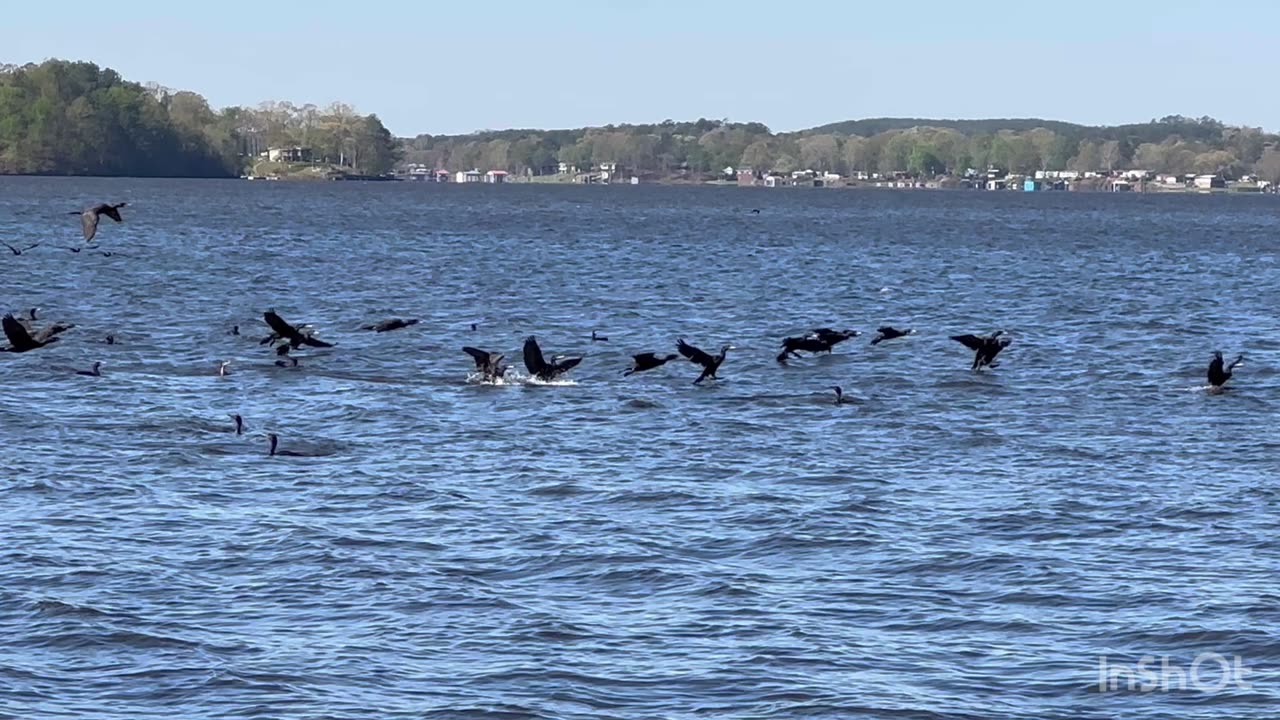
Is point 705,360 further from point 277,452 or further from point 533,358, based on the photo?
point 277,452

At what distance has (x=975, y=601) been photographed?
1622cm

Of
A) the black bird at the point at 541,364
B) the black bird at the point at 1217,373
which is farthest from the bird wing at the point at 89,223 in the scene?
the black bird at the point at 1217,373

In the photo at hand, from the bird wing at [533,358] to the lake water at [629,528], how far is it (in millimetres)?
484

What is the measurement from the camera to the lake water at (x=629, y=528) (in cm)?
1404

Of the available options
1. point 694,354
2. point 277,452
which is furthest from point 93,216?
point 694,354

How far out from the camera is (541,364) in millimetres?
29828

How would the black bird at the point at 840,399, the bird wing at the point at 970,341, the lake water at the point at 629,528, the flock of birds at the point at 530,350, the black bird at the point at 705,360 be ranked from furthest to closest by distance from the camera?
1. the bird wing at the point at 970,341
2. the black bird at the point at 705,360
3. the black bird at the point at 840,399
4. the flock of birds at the point at 530,350
5. the lake water at the point at 629,528

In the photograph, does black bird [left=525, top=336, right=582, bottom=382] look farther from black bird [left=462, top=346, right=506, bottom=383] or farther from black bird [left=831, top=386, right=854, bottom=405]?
black bird [left=831, top=386, right=854, bottom=405]

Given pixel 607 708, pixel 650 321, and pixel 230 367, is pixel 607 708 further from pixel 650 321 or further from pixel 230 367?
pixel 650 321

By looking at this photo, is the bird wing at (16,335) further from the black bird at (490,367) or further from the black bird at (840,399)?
the black bird at (840,399)

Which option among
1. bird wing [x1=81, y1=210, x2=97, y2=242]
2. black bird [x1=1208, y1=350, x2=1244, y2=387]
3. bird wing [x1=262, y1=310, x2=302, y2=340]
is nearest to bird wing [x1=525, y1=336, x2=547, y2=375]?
bird wing [x1=262, y1=310, x2=302, y2=340]

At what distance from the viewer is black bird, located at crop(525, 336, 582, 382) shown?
28891mm

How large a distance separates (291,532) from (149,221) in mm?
90570

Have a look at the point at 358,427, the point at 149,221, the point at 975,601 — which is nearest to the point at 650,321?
the point at 358,427
